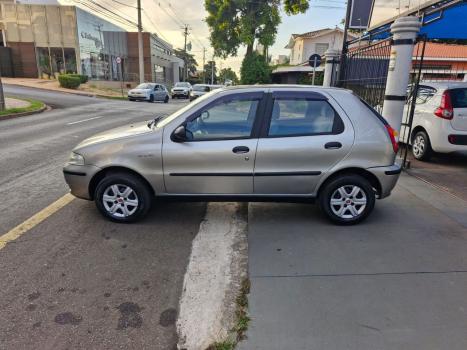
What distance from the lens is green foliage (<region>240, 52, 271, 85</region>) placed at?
1278 inches

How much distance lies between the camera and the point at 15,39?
33.8m

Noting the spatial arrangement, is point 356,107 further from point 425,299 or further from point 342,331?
point 342,331

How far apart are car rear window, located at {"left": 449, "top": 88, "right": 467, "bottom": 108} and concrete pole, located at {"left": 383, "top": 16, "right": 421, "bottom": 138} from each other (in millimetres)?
1194

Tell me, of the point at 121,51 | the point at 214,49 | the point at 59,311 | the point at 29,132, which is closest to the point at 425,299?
the point at 59,311

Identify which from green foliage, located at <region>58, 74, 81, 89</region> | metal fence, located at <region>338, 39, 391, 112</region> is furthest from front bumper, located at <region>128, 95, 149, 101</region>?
metal fence, located at <region>338, 39, 391, 112</region>

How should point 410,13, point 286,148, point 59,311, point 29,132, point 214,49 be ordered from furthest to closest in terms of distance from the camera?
point 214,49, point 29,132, point 410,13, point 286,148, point 59,311

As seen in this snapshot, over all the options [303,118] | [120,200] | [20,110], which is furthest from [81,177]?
[20,110]

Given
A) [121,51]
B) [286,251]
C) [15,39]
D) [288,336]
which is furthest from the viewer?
[121,51]

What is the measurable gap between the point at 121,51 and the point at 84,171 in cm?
4218

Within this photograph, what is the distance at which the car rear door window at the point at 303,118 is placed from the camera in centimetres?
416

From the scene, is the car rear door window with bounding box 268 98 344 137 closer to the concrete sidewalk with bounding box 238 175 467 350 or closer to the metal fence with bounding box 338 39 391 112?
the concrete sidewalk with bounding box 238 175 467 350

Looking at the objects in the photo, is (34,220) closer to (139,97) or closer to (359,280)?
(359,280)

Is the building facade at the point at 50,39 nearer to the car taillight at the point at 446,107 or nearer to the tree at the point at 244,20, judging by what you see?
the tree at the point at 244,20

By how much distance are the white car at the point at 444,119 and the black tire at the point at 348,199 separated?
3.03 metres
